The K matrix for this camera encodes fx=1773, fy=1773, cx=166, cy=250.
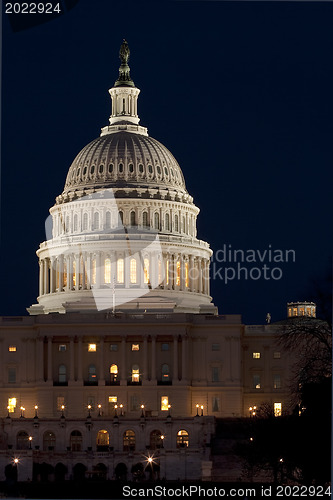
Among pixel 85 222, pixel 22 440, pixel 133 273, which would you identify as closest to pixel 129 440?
pixel 22 440

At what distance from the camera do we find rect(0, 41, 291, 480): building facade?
14250 centimetres

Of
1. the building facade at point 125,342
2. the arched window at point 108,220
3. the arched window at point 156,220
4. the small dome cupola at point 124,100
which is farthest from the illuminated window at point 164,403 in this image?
the small dome cupola at point 124,100

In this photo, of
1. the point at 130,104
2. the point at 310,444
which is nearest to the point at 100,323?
the point at 130,104

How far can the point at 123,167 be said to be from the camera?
184m

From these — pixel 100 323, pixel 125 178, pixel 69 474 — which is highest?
pixel 125 178


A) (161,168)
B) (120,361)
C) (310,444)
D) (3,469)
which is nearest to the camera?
(310,444)

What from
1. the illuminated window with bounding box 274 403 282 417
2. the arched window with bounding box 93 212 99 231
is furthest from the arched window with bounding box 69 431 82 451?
the arched window with bounding box 93 212 99 231

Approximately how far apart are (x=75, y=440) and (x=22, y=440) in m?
4.37

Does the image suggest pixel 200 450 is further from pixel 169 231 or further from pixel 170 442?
pixel 169 231

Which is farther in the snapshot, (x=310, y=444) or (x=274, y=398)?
(x=274, y=398)

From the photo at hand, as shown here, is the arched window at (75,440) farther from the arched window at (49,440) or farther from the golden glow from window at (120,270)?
the golden glow from window at (120,270)

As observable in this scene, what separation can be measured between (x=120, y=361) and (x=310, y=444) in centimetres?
7055

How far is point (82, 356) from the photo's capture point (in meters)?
163

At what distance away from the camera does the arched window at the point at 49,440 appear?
471 feet
